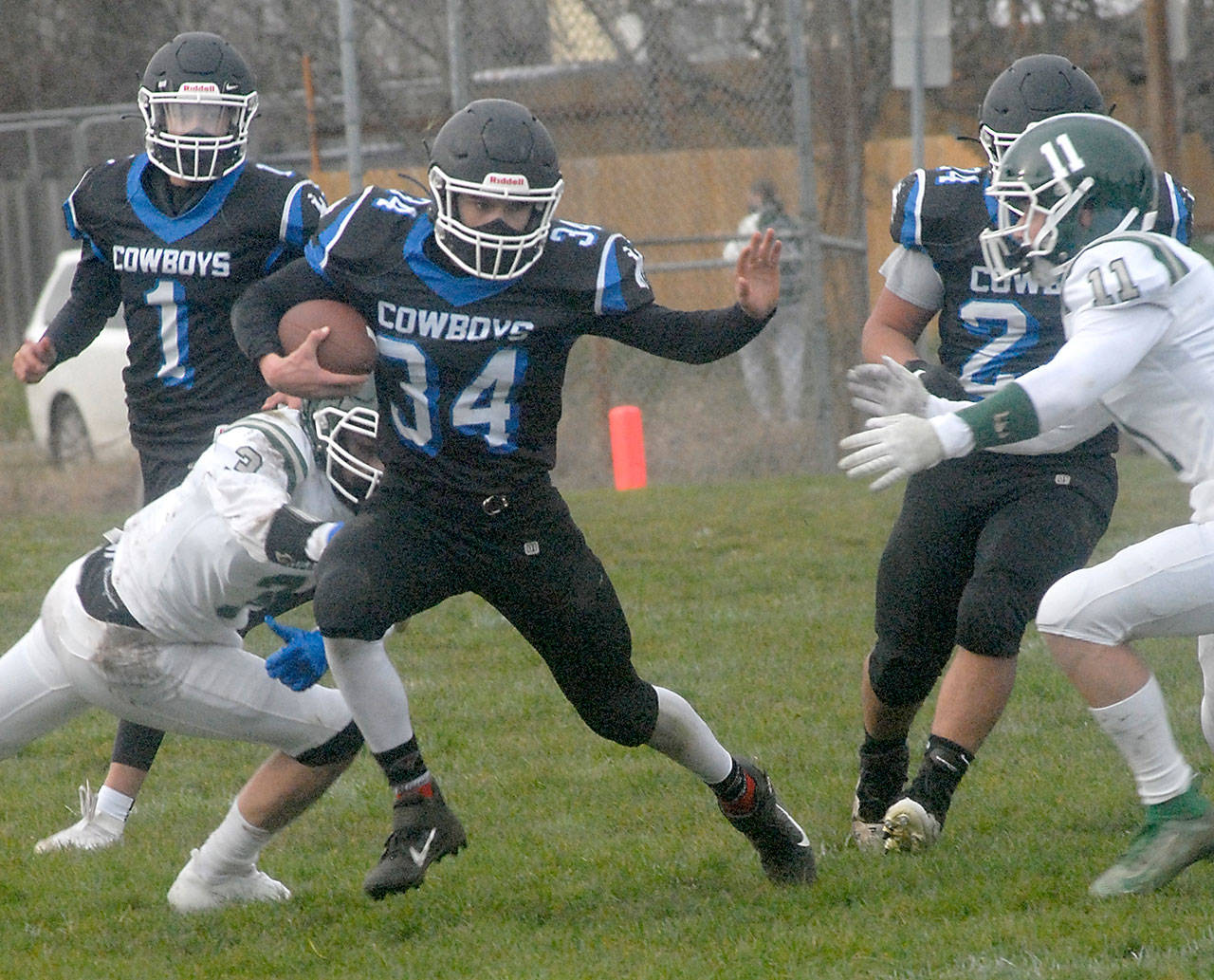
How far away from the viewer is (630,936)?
3.92 metres

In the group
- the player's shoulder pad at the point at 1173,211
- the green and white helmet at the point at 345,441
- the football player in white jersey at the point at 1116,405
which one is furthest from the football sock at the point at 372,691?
the player's shoulder pad at the point at 1173,211

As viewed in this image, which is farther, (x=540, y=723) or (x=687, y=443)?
(x=687, y=443)

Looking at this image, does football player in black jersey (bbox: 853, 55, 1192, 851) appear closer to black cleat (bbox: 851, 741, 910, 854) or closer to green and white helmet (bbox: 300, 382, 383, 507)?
black cleat (bbox: 851, 741, 910, 854)

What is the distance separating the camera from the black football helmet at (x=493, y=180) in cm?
387

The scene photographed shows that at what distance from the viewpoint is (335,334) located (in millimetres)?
3936

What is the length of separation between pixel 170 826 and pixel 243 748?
80 centimetres

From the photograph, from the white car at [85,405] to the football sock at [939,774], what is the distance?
26.5ft

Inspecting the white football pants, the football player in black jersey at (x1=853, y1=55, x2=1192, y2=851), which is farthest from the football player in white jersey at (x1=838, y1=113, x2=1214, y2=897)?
the white football pants

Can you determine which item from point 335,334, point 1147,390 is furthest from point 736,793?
point 335,334

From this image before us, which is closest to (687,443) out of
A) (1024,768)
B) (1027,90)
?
(1024,768)

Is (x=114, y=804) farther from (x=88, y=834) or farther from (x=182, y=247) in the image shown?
(x=182, y=247)

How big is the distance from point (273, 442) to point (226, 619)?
42 centimetres

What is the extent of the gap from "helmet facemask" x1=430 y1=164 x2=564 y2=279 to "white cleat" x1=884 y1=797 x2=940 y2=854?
1635 mm

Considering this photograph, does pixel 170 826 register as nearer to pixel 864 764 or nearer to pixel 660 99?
pixel 864 764
